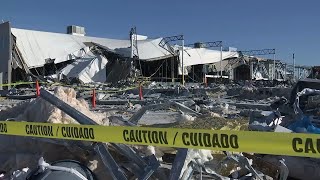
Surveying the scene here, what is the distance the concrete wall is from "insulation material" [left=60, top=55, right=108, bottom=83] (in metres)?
5.57

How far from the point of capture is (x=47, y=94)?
17.8 ft

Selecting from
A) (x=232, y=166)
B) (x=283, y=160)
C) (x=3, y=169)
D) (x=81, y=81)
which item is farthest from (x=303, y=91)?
(x=81, y=81)

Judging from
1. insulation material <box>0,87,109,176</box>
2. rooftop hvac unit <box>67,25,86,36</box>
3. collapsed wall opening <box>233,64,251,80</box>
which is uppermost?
rooftop hvac unit <box>67,25,86,36</box>

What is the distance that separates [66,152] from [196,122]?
2508 millimetres

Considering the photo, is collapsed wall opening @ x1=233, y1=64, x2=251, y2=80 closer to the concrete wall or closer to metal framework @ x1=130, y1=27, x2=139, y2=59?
metal framework @ x1=130, y1=27, x2=139, y2=59

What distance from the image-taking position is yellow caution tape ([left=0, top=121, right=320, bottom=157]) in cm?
323

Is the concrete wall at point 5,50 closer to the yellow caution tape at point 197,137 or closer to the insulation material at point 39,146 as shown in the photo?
the insulation material at point 39,146

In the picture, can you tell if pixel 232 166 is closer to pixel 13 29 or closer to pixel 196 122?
pixel 196 122

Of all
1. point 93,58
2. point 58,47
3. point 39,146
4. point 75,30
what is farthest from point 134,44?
point 39,146

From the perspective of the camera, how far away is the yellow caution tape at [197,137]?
323cm

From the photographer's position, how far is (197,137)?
12.1 ft

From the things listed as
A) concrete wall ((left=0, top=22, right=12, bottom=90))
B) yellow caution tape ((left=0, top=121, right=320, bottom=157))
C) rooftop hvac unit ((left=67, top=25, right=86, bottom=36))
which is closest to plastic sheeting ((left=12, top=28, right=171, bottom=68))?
concrete wall ((left=0, top=22, right=12, bottom=90))

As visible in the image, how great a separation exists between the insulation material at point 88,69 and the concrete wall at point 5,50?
5573 millimetres

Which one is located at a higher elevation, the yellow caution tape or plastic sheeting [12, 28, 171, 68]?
plastic sheeting [12, 28, 171, 68]
